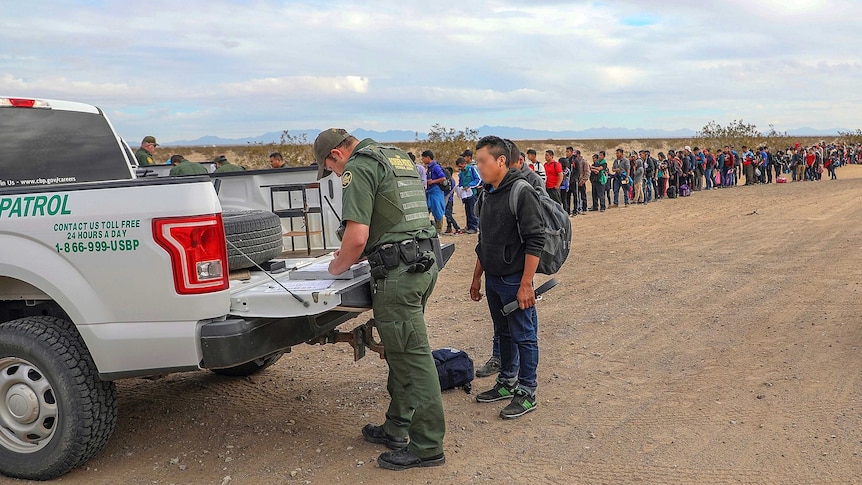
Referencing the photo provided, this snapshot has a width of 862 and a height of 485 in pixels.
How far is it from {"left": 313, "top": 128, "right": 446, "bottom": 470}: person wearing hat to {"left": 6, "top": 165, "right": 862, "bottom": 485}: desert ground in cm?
29

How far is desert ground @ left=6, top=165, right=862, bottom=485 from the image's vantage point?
3.94 metres

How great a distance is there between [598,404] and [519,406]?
555mm

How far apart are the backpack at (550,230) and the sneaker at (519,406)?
0.81 meters

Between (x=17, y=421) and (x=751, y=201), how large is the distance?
19330 millimetres

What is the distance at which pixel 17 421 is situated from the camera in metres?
3.91

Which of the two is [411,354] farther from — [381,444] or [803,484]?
[803,484]

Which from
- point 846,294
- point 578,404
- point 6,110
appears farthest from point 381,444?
point 846,294

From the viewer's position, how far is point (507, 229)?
468 cm

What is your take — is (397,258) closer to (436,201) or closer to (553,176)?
(436,201)

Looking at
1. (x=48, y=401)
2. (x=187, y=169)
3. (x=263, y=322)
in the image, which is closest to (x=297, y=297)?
(x=263, y=322)

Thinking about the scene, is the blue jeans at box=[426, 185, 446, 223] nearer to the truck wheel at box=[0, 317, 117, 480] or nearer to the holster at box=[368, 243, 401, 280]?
the holster at box=[368, 243, 401, 280]

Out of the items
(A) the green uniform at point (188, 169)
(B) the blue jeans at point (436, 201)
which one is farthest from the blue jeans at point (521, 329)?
(B) the blue jeans at point (436, 201)

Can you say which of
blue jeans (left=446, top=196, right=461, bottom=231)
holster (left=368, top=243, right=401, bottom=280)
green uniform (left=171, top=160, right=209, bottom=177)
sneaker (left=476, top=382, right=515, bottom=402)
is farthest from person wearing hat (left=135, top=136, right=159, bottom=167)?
holster (left=368, top=243, right=401, bottom=280)

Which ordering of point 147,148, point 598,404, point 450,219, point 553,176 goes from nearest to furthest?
point 598,404 → point 147,148 → point 450,219 → point 553,176
